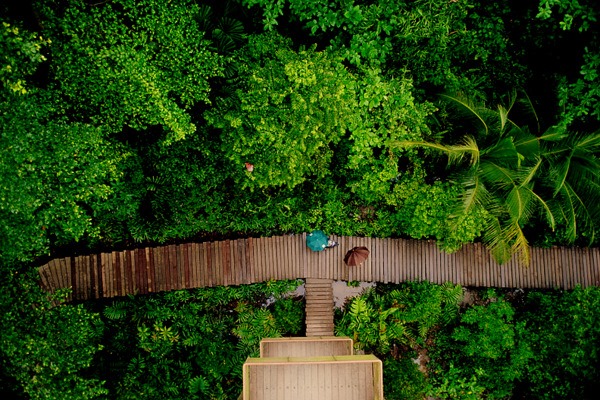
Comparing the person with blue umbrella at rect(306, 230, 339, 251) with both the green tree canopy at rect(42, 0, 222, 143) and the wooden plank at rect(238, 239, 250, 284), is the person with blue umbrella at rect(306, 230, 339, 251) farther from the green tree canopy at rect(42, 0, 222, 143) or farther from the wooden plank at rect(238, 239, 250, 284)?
the green tree canopy at rect(42, 0, 222, 143)

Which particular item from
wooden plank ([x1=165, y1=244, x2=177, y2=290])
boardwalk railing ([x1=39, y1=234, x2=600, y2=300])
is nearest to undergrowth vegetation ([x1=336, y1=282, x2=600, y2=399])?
boardwalk railing ([x1=39, y1=234, x2=600, y2=300])

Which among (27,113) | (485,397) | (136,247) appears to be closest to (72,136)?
(27,113)

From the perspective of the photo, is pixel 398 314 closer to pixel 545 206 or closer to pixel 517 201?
pixel 517 201

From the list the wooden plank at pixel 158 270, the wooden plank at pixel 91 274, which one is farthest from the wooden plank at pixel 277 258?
the wooden plank at pixel 91 274

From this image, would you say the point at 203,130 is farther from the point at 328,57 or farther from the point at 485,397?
the point at 485,397

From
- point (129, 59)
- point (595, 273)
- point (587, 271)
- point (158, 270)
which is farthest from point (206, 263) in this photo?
point (595, 273)

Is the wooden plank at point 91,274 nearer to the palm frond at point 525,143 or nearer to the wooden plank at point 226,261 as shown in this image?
the wooden plank at point 226,261
